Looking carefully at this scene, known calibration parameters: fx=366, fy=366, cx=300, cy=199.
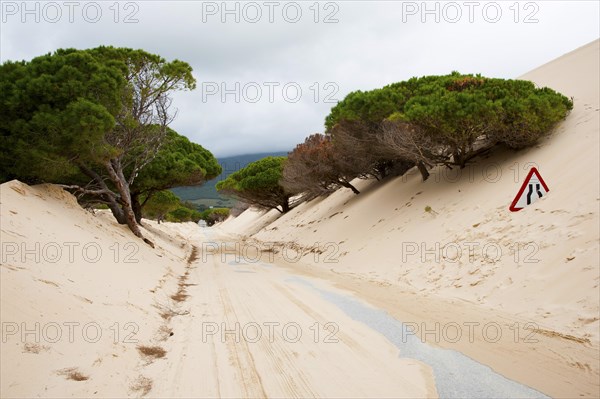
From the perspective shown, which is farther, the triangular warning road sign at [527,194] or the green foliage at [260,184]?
the green foliage at [260,184]

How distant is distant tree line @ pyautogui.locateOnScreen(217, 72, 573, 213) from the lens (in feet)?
42.8

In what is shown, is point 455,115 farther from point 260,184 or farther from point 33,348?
point 260,184

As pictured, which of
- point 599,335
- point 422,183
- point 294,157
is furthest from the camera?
point 294,157

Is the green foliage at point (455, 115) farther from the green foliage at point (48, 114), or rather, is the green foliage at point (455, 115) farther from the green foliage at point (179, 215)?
the green foliage at point (179, 215)

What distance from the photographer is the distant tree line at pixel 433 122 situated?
13039mm

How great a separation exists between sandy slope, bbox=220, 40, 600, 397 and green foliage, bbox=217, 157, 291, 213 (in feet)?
62.9

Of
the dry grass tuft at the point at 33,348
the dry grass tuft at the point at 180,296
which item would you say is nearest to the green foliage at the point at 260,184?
the dry grass tuft at the point at 180,296

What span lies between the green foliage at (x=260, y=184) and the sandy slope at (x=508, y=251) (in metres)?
19.2

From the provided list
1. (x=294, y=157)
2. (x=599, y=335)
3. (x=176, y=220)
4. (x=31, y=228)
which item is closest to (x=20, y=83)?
→ (x=31, y=228)

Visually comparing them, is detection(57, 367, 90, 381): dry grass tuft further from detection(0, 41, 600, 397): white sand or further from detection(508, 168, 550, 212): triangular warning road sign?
detection(508, 168, 550, 212): triangular warning road sign

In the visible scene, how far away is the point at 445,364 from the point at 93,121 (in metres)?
11.9

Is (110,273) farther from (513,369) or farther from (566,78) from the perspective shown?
(566,78)

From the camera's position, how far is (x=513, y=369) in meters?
4.21

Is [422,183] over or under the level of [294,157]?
under
